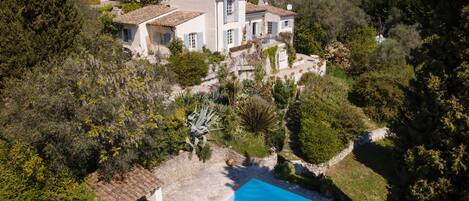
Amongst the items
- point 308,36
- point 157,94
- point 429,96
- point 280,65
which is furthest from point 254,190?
point 308,36

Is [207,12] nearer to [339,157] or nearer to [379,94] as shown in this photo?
[379,94]

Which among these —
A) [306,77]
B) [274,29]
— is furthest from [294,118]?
[274,29]

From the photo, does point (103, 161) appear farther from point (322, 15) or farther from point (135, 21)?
point (322, 15)

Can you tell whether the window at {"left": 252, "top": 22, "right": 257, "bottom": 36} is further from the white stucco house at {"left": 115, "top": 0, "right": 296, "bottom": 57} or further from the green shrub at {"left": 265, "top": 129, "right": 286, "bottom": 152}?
the green shrub at {"left": 265, "top": 129, "right": 286, "bottom": 152}

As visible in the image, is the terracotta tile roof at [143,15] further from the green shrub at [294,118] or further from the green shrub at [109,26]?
the green shrub at [294,118]

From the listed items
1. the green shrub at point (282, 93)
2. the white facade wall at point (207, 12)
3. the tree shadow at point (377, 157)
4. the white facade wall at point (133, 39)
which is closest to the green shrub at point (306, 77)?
the green shrub at point (282, 93)
